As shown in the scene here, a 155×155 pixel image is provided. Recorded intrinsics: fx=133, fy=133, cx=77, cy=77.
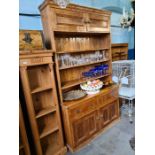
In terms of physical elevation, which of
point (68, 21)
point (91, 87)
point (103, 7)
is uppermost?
point (103, 7)

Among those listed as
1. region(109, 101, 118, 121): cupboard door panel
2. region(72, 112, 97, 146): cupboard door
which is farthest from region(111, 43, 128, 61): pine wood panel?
region(72, 112, 97, 146): cupboard door

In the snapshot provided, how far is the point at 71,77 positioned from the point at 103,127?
1.15 metres

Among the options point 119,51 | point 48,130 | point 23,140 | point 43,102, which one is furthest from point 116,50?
point 23,140

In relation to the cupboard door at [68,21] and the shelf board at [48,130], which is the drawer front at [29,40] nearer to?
the cupboard door at [68,21]

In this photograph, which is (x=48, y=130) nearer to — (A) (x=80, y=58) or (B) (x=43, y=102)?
(B) (x=43, y=102)

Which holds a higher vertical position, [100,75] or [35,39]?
[35,39]

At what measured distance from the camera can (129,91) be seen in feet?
9.70

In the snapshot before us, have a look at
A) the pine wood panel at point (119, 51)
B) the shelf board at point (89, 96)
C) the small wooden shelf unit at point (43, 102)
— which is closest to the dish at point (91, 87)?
the shelf board at point (89, 96)

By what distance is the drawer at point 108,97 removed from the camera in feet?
8.15

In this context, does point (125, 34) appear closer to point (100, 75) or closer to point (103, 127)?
point (100, 75)

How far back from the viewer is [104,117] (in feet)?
8.52

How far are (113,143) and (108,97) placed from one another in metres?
0.81
